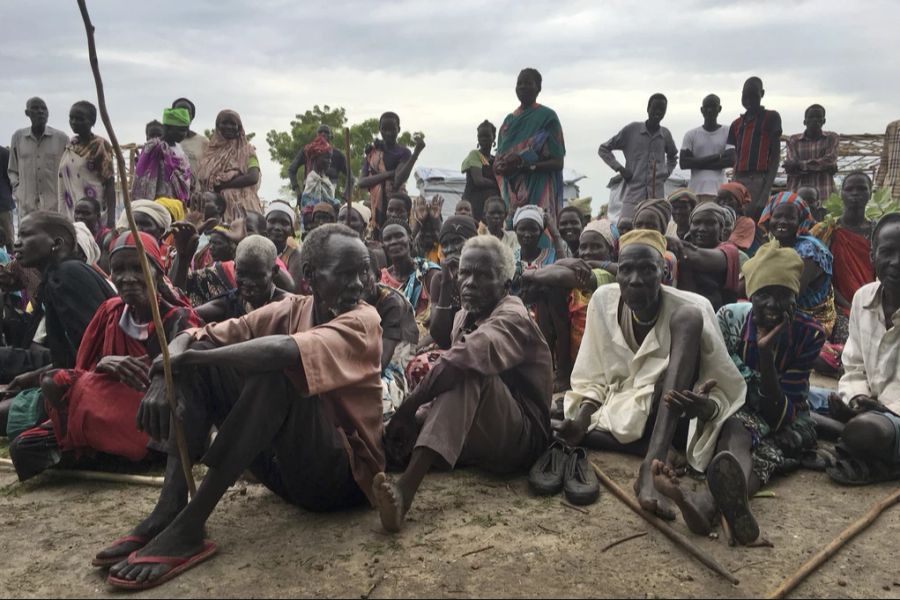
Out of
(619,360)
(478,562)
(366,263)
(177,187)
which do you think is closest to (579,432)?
(619,360)

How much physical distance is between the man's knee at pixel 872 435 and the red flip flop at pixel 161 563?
2956 millimetres

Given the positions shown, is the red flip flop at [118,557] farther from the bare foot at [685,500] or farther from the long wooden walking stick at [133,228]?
the bare foot at [685,500]

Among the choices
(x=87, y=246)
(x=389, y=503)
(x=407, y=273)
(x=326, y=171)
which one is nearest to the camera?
(x=389, y=503)

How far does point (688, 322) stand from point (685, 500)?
103 cm

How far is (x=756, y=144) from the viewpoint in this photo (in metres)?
8.27

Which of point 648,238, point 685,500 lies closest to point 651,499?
point 685,500

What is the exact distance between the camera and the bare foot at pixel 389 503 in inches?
109

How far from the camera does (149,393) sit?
105 inches

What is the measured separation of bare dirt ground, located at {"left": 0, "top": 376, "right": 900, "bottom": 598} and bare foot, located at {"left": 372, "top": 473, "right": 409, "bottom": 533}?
0.21ft

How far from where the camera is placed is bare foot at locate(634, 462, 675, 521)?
3.02 meters

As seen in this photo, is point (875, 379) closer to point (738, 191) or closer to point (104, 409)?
point (104, 409)

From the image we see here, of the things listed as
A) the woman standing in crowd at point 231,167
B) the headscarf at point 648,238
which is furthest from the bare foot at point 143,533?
the woman standing in crowd at point 231,167

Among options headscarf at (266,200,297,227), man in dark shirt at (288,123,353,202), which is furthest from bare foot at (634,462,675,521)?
man in dark shirt at (288,123,353,202)

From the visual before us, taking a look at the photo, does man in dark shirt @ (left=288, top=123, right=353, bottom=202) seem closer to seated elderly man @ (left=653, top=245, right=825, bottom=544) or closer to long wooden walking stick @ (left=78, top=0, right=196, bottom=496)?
seated elderly man @ (left=653, top=245, right=825, bottom=544)
